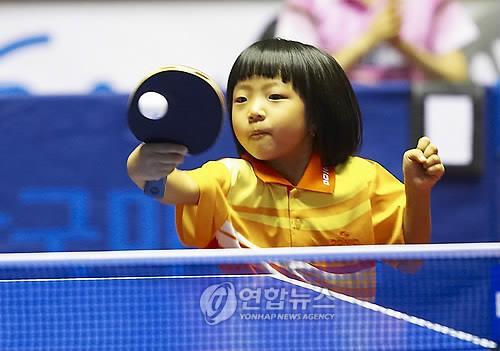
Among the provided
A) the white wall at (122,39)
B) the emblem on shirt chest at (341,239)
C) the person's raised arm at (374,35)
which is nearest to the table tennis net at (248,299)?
the emblem on shirt chest at (341,239)

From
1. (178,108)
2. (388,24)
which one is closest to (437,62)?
(388,24)

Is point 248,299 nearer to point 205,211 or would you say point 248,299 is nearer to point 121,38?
point 205,211

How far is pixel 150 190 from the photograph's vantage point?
1.71 metres

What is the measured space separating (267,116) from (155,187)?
265 mm

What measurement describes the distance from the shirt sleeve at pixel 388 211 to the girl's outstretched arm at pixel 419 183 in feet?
0.06

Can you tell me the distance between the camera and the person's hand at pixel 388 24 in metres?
5.75

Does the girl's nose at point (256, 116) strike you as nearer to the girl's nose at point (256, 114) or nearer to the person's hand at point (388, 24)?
the girl's nose at point (256, 114)

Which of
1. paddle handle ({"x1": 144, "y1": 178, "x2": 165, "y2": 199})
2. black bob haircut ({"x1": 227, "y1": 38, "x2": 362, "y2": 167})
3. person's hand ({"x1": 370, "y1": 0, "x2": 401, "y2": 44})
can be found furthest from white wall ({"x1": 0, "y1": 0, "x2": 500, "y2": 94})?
paddle handle ({"x1": 144, "y1": 178, "x2": 165, "y2": 199})

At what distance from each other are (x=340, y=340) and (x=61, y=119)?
2.98m

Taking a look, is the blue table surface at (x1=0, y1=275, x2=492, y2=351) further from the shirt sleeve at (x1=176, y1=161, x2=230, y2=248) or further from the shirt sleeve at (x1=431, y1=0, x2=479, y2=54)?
the shirt sleeve at (x1=431, y1=0, x2=479, y2=54)

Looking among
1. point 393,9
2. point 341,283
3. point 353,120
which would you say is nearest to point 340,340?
point 341,283

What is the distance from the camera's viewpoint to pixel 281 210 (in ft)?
6.08

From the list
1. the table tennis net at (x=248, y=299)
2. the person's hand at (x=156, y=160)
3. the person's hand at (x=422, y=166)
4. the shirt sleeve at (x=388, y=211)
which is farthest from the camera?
the shirt sleeve at (x=388, y=211)

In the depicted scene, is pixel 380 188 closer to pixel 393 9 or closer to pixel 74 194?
pixel 74 194
